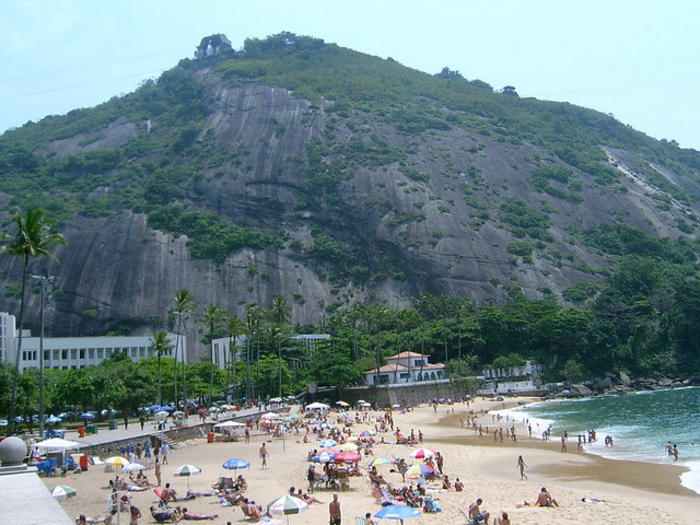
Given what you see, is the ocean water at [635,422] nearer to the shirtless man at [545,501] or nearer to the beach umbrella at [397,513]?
the shirtless man at [545,501]

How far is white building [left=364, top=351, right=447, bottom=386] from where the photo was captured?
267 ft

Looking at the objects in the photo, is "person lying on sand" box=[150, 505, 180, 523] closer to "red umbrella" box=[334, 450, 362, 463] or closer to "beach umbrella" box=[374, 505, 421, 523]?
"beach umbrella" box=[374, 505, 421, 523]

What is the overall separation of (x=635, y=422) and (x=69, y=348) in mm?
71559

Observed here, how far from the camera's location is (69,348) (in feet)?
294

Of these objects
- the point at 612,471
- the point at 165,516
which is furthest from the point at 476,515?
the point at 612,471

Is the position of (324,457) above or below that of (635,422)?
above

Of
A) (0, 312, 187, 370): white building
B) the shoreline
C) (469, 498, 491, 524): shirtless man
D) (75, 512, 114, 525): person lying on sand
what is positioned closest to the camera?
(75, 512, 114, 525): person lying on sand

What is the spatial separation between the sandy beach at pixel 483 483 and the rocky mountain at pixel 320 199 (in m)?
73.6

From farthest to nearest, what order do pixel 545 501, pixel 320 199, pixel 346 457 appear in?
1. pixel 320 199
2. pixel 346 457
3. pixel 545 501

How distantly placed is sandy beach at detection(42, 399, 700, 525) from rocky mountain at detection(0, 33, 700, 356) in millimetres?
73605

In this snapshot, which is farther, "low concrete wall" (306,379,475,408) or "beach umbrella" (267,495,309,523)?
"low concrete wall" (306,379,475,408)

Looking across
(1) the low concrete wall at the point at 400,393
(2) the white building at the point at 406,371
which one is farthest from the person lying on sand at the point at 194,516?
(2) the white building at the point at 406,371

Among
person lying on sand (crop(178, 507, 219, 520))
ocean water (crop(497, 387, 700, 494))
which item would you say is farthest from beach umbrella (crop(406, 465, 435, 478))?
ocean water (crop(497, 387, 700, 494))

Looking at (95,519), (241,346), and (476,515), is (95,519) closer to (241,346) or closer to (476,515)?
(476,515)
